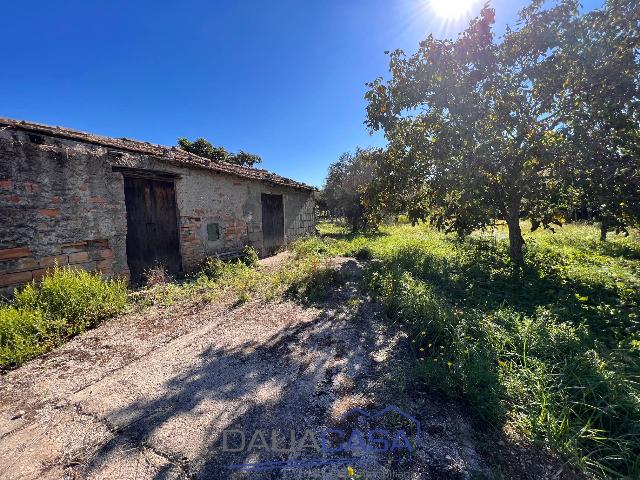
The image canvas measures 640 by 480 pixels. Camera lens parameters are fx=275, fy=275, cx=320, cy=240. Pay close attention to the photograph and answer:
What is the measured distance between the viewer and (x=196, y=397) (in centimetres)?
244

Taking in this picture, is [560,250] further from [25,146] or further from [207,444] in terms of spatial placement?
[25,146]

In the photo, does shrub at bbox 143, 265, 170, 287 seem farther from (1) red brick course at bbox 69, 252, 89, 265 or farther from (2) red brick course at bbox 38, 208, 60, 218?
(2) red brick course at bbox 38, 208, 60, 218

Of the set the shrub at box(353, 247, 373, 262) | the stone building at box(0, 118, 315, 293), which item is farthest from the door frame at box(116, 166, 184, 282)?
the shrub at box(353, 247, 373, 262)

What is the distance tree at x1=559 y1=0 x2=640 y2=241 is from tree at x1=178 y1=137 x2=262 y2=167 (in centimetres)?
1911

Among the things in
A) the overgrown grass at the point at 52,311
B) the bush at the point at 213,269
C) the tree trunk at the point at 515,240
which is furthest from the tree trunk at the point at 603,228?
the overgrown grass at the point at 52,311

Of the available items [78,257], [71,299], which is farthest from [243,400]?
[78,257]

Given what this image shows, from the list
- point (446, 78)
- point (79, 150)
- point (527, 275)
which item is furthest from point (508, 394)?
point (79, 150)

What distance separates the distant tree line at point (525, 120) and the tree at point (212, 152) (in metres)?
16.7

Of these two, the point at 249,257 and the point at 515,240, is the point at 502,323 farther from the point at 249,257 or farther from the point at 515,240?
the point at 249,257

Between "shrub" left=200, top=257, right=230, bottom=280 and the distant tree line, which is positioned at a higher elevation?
the distant tree line

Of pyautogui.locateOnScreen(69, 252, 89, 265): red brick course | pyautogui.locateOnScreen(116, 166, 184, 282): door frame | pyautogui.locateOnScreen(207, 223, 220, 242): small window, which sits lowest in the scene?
pyautogui.locateOnScreen(69, 252, 89, 265): red brick course

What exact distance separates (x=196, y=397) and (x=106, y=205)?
435 centimetres

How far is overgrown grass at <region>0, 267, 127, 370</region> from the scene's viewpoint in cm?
317

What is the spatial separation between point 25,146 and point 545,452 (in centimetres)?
691
